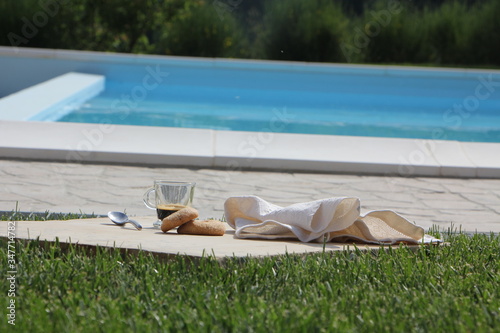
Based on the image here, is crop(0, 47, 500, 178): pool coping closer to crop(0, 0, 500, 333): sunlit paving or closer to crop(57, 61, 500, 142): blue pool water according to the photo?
crop(0, 0, 500, 333): sunlit paving

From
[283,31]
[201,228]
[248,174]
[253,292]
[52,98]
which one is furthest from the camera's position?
[283,31]

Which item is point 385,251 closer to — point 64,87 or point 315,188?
point 315,188

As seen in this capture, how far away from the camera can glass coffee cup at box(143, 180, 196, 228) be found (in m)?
3.05

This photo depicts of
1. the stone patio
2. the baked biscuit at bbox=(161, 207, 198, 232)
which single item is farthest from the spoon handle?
the stone patio

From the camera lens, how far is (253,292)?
91.9 inches

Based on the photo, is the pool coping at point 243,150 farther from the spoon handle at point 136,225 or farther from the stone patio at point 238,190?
the spoon handle at point 136,225

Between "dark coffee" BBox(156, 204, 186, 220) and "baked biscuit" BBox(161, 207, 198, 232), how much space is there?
0.28 feet

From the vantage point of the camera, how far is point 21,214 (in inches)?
140

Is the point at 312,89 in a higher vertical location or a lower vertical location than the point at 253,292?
higher

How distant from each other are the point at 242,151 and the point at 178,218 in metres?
2.72

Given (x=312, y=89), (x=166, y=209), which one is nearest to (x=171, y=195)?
(x=166, y=209)

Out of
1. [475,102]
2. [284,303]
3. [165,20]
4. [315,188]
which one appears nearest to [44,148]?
[315,188]

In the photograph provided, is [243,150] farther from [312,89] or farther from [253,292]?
[312,89]

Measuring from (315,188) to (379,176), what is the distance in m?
0.74
